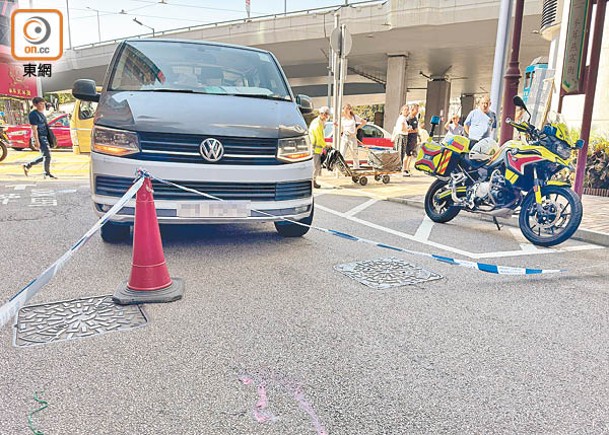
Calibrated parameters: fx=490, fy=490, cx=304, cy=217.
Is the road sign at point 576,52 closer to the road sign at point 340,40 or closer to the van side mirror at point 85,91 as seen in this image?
the road sign at point 340,40

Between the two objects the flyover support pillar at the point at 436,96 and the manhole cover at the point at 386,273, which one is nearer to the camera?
the manhole cover at the point at 386,273

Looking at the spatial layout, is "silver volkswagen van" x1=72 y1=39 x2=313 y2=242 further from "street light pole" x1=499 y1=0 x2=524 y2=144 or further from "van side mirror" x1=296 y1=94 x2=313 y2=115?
"street light pole" x1=499 y1=0 x2=524 y2=144

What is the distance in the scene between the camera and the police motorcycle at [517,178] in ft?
17.2

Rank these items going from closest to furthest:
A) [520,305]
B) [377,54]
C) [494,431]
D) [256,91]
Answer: [494,431]
[520,305]
[256,91]
[377,54]

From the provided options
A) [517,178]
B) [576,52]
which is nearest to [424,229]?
[517,178]

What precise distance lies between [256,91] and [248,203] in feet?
5.08

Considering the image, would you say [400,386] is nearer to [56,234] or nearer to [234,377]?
[234,377]

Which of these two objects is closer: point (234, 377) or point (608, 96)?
point (234, 377)

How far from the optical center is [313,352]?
9.06 feet

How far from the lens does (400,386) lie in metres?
A: 2.43

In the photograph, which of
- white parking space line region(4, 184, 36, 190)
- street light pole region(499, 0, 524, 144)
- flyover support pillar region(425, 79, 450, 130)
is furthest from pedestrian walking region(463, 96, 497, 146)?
flyover support pillar region(425, 79, 450, 130)

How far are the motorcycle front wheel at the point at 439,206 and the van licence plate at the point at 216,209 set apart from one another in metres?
3.21

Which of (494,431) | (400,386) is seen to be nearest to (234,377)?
(400,386)

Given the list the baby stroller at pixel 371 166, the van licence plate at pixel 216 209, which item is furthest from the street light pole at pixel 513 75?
the van licence plate at pixel 216 209
